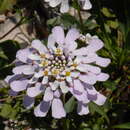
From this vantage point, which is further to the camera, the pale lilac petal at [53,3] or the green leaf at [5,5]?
the green leaf at [5,5]

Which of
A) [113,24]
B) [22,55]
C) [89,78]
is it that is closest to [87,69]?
[89,78]

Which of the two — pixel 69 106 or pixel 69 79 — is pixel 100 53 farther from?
pixel 69 79

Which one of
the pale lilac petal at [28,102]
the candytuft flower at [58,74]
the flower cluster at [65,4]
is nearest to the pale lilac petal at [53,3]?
the flower cluster at [65,4]

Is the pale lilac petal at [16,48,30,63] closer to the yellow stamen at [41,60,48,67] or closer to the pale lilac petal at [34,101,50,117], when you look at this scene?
the yellow stamen at [41,60,48,67]

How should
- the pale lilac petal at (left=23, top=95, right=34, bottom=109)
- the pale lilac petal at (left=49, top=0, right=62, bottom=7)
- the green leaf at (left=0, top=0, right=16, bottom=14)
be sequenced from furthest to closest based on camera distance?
1. the green leaf at (left=0, top=0, right=16, bottom=14)
2. the pale lilac petal at (left=49, top=0, right=62, bottom=7)
3. the pale lilac petal at (left=23, top=95, right=34, bottom=109)

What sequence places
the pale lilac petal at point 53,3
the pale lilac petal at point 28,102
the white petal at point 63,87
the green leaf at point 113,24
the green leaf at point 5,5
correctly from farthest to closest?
1. the green leaf at point 113,24
2. the green leaf at point 5,5
3. the pale lilac petal at point 53,3
4. the pale lilac petal at point 28,102
5. the white petal at point 63,87

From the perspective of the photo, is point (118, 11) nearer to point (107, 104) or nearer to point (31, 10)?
point (31, 10)

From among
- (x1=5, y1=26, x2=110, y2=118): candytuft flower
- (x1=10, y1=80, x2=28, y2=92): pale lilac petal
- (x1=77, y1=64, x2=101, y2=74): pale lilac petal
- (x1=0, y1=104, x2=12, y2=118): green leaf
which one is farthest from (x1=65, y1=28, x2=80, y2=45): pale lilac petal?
(x1=0, y1=104, x2=12, y2=118): green leaf

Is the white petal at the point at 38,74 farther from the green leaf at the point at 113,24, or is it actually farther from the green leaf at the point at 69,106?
the green leaf at the point at 113,24
